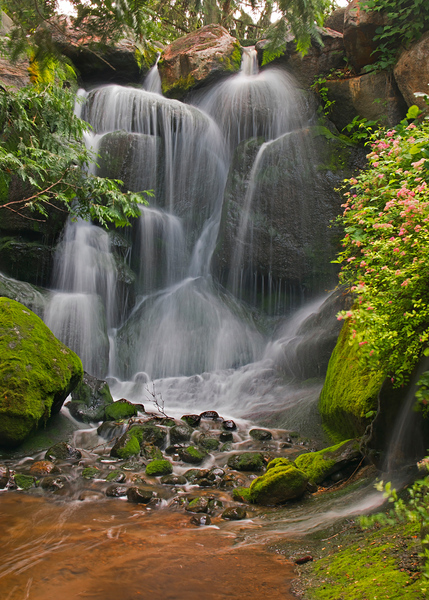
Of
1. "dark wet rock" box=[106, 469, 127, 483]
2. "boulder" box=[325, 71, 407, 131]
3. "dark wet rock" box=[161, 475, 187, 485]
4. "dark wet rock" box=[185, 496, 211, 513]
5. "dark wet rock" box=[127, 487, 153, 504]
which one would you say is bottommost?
"dark wet rock" box=[106, 469, 127, 483]

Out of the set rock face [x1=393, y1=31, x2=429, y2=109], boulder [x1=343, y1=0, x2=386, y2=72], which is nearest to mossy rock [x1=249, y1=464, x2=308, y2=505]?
rock face [x1=393, y1=31, x2=429, y2=109]

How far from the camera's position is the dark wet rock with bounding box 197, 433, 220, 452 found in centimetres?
593

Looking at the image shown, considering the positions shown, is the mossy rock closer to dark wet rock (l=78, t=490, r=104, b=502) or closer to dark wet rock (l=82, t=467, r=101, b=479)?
dark wet rock (l=78, t=490, r=104, b=502)

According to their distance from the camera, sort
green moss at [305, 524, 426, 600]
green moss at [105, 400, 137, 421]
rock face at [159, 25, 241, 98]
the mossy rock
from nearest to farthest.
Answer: green moss at [305, 524, 426, 600] → the mossy rock → green moss at [105, 400, 137, 421] → rock face at [159, 25, 241, 98]

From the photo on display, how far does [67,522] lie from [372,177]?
4.84 meters

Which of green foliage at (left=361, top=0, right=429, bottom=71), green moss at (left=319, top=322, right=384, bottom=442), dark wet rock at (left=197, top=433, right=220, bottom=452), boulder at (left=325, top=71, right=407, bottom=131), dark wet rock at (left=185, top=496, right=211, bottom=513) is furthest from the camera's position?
boulder at (left=325, top=71, right=407, bottom=131)

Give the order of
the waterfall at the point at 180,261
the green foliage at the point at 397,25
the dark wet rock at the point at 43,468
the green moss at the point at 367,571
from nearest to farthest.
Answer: the green moss at the point at 367,571, the dark wet rock at the point at 43,468, the waterfall at the point at 180,261, the green foliage at the point at 397,25

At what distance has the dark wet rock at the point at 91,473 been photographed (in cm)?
480

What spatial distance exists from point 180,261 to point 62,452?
8278 millimetres

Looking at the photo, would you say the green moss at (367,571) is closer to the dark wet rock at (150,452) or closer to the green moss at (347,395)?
the green moss at (347,395)

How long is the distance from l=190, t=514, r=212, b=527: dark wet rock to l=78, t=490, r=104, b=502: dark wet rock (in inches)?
42.5

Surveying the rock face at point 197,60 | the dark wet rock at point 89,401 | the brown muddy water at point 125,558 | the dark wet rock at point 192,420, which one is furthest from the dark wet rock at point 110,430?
the rock face at point 197,60

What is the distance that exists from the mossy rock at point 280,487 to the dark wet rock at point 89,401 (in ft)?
11.8

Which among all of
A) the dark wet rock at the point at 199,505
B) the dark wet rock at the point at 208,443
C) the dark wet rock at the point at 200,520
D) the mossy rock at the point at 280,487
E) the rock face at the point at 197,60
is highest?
the rock face at the point at 197,60
